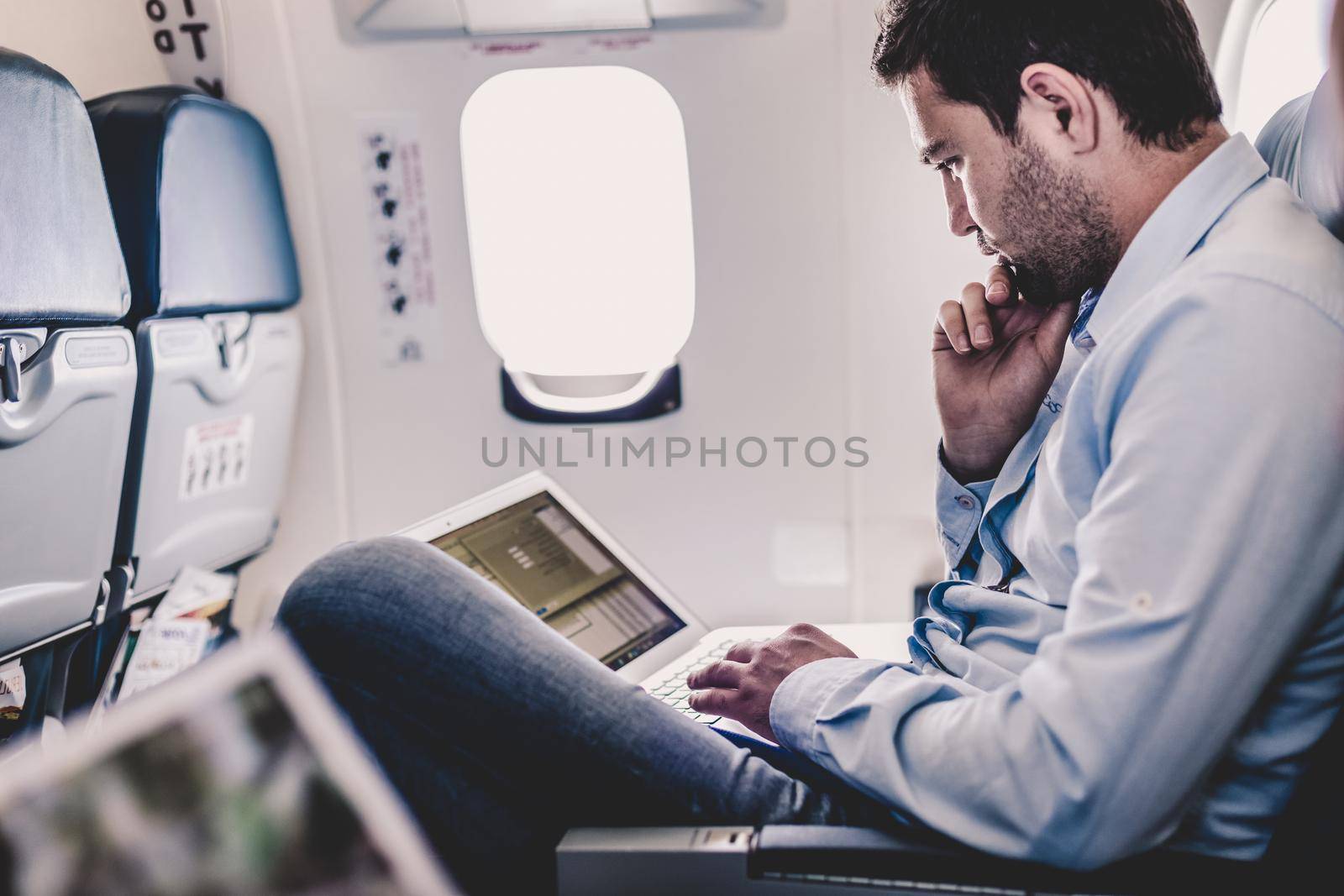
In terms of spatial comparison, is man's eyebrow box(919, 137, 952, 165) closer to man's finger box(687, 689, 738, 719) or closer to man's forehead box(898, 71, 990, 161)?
man's forehead box(898, 71, 990, 161)

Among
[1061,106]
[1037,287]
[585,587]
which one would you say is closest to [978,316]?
[1037,287]

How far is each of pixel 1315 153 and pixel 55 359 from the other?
1.90 metres

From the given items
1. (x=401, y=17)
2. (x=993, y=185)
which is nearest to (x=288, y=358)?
(x=401, y=17)

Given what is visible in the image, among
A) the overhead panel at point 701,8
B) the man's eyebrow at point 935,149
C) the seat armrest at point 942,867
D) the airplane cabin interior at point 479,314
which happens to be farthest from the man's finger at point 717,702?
the overhead panel at point 701,8

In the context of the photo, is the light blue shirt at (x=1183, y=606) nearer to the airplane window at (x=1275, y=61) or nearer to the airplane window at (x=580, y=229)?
the airplane window at (x=1275, y=61)

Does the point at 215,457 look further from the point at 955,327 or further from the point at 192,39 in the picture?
the point at 955,327

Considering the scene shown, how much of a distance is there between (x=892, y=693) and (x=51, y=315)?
1.53m

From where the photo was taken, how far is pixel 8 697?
6.77ft

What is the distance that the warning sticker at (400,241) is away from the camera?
95.9 inches

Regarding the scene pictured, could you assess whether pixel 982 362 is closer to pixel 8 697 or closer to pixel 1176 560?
pixel 1176 560

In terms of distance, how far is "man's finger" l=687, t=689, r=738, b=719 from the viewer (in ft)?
4.03

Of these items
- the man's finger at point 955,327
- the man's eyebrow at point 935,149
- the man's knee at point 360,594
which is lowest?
the man's knee at point 360,594

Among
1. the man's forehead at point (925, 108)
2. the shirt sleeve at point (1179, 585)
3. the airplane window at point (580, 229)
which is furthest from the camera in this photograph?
the airplane window at point (580, 229)

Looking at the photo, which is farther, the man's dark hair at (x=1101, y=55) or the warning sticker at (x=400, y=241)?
the warning sticker at (x=400, y=241)
